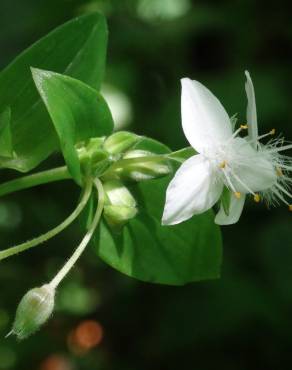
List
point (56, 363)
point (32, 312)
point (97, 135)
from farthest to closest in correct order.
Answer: point (56, 363) < point (97, 135) < point (32, 312)

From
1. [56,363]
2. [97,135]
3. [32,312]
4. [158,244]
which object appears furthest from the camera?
[56,363]

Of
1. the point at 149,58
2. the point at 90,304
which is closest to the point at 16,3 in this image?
the point at 149,58

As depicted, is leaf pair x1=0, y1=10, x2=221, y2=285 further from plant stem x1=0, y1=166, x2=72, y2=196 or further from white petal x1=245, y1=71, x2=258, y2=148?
white petal x1=245, y1=71, x2=258, y2=148

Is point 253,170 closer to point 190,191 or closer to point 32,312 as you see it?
point 190,191

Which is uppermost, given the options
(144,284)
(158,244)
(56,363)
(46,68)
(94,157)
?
(46,68)

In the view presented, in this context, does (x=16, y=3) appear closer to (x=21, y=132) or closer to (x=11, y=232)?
(x=11, y=232)

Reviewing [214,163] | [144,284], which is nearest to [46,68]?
[214,163]

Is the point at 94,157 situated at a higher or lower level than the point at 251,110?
lower
